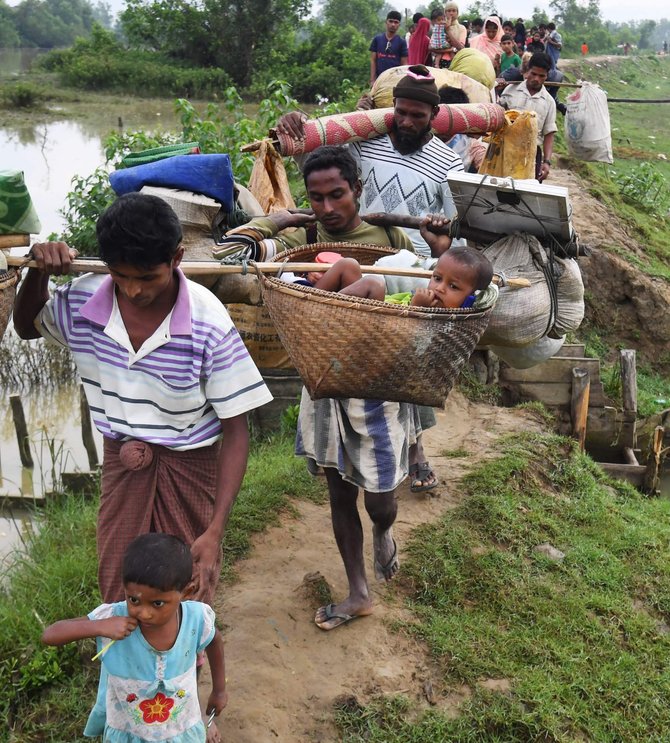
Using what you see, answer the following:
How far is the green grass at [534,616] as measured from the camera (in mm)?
3000

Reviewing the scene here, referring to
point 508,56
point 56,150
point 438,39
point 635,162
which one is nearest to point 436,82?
point 438,39

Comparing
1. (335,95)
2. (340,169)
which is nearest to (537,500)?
(340,169)

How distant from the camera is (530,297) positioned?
2922 mm

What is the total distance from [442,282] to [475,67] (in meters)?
5.46

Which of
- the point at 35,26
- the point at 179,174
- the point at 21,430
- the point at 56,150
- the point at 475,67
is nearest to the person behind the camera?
the point at 179,174

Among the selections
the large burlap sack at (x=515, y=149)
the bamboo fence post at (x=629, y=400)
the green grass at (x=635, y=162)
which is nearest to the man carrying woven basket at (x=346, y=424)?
the large burlap sack at (x=515, y=149)

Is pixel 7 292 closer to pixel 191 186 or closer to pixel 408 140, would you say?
pixel 191 186

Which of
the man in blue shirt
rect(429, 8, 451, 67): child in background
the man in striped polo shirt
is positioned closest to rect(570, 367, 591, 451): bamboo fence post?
the man in striped polo shirt

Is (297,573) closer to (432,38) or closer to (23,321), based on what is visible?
(23,321)

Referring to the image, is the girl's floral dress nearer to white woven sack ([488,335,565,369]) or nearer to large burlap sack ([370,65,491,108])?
white woven sack ([488,335,565,369])

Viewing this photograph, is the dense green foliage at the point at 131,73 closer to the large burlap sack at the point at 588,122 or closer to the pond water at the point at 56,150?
the pond water at the point at 56,150

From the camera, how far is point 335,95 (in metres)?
23.3

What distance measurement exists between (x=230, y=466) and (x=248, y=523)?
187cm

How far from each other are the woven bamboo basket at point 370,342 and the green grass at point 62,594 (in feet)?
5.10
